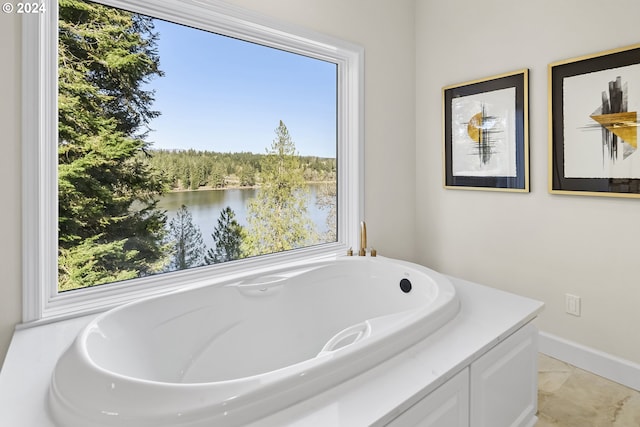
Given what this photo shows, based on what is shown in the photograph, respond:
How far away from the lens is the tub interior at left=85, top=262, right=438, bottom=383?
4.45ft

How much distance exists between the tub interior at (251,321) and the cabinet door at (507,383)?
31 cm

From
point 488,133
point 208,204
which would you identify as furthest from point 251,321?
point 488,133

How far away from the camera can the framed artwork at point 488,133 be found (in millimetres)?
2293

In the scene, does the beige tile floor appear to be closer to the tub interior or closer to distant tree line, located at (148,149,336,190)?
the tub interior

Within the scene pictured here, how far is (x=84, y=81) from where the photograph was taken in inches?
64.5

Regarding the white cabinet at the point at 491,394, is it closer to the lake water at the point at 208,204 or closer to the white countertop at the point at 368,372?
the white countertop at the point at 368,372

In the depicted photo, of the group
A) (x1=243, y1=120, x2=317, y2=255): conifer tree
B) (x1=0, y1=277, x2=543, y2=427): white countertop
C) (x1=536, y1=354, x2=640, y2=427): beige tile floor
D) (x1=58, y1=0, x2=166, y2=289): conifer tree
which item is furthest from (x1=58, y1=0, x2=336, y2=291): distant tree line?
(x1=536, y1=354, x2=640, y2=427): beige tile floor

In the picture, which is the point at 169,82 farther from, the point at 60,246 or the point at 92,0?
the point at 60,246

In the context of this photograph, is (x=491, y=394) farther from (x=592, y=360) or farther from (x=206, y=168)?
(x=206, y=168)

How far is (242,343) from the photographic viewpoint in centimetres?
169

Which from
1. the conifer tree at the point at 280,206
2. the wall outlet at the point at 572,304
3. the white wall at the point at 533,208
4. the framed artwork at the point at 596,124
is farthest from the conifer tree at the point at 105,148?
the wall outlet at the point at 572,304

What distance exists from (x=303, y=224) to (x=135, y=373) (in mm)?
1422

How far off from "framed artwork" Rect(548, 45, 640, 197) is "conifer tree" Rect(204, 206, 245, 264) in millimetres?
1901

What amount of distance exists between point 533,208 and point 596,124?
1.86 feet
